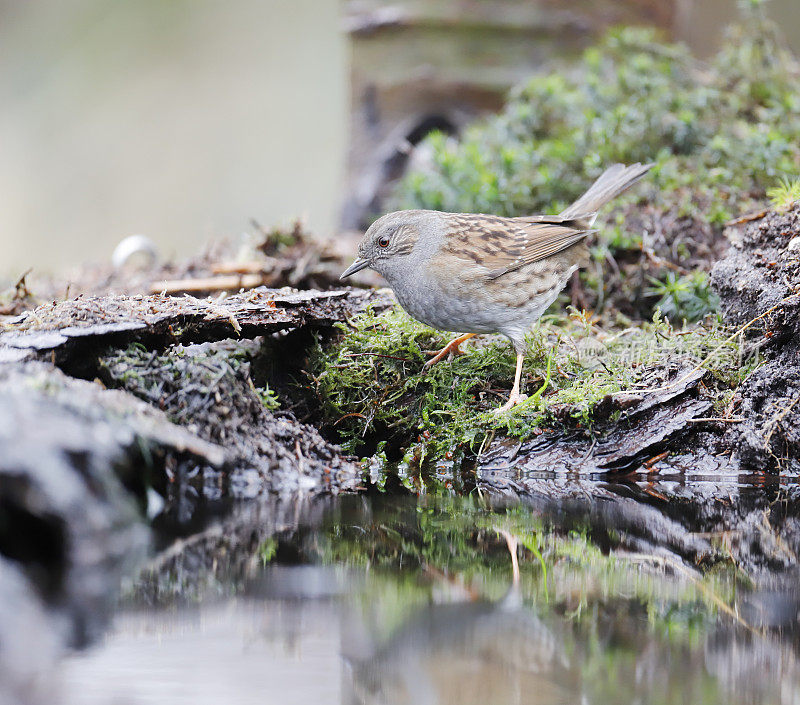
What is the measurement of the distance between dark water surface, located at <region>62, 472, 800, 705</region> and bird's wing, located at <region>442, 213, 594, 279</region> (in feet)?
6.31

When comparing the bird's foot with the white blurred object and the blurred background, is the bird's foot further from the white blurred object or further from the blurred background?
the blurred background

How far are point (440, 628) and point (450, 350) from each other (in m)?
3.02

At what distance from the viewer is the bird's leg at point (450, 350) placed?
486 cm

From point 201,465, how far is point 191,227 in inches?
611

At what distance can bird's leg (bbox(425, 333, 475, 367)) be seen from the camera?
4864 mm

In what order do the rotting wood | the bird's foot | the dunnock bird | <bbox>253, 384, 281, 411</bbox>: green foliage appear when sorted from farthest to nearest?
the dunnock bird → the bird's foot → <bbox>253, 384, 281, 411</bbox>: green foliage → the rotting wood

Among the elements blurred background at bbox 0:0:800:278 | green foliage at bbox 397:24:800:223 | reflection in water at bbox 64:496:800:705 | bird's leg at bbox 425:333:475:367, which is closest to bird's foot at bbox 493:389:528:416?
bird's leg at bbox 425:333:475:367

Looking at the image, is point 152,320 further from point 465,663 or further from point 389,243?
point 465,663

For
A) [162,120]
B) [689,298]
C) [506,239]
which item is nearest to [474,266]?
[506,239]

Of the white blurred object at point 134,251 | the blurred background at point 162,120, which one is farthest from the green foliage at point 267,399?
the blurred background at point 162,120

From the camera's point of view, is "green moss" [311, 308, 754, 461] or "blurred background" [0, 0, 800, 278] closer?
"green moss" [311, 308, 754, 461]

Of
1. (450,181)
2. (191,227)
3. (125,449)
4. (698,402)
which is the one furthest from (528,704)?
(191,227)

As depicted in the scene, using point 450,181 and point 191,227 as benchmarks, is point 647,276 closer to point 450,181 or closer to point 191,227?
point 450,181

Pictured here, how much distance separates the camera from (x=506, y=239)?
16.6 feet
